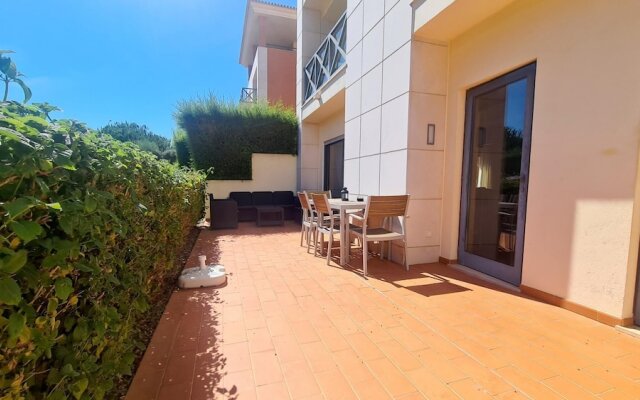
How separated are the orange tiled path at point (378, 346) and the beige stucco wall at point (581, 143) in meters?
0.34

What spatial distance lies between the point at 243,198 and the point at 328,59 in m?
4.06

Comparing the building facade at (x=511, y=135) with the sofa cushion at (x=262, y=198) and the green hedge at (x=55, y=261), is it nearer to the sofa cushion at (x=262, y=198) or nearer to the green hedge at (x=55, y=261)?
the green hedge at (x=55, y=261)

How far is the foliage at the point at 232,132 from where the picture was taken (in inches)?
311

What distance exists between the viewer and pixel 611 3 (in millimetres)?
2170

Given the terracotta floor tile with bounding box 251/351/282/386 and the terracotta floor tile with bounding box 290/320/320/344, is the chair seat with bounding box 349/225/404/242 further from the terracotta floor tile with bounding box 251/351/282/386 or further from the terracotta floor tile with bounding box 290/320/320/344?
the terracotta floor tile with bounding box 251/351/282/386

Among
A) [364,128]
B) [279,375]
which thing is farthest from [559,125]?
[279,375]

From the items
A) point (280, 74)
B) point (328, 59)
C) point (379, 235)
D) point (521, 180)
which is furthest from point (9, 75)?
point (280, 74)

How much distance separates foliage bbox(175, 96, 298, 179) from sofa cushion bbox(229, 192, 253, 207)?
1.75 feet

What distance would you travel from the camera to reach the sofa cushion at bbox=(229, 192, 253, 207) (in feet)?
26.0

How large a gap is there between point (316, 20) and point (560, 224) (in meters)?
7.65

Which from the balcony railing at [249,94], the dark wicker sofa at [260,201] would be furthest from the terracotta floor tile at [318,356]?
the balcony railing at [249,94]

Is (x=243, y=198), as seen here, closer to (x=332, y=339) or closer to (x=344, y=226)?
(x=344, y=226)

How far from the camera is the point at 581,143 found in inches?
93.0

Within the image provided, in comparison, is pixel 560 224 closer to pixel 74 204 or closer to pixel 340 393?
pixel 340 393
